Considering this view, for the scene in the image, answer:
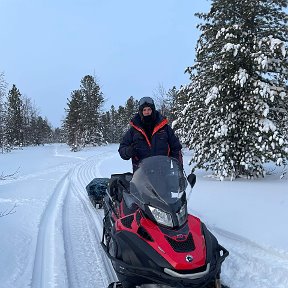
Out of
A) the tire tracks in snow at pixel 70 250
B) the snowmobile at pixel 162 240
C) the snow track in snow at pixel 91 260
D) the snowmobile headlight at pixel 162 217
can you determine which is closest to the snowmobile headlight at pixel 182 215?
the snowmobile at pixel 162 240

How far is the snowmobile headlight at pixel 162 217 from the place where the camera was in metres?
3.83

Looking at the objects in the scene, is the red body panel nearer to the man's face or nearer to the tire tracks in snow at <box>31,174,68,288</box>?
the tire tracks in snow at <box>31,174,68,288</box>

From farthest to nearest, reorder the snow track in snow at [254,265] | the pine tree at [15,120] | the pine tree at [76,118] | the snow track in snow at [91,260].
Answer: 1. the pine tree at [15,120]
2. the pine tree at [76,118]
3. the snow track in snow at [91,260]
4. the snow track in snow at [254,265]

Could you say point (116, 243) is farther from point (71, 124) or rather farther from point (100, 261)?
point (71, 124)

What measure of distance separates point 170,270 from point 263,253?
7.48ft

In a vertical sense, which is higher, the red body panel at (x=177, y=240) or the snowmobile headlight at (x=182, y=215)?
the snowmobile headlight at (x=182, y=215)

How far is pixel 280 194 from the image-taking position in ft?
30.8

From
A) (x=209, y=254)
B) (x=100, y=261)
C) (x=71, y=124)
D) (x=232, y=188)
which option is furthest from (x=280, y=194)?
(x=71, y=124)

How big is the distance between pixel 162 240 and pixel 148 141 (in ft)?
6.12

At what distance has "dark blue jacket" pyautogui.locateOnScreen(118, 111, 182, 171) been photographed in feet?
17.2

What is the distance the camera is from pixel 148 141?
5270 millimetres

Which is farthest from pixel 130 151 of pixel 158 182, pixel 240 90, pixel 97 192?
pixel 240 90

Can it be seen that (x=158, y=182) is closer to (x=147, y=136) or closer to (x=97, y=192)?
(x=147, y=136)

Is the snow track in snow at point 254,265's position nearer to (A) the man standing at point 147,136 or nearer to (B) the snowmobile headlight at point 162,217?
(B) the snowmobile headlight at point 162,217
